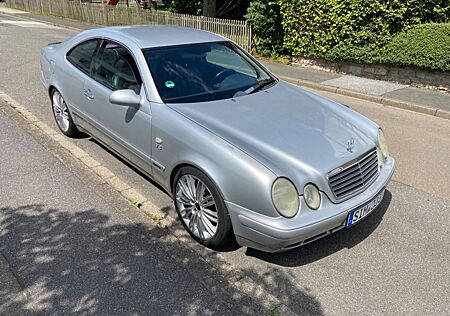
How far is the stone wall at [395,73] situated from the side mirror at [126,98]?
706 centimetres

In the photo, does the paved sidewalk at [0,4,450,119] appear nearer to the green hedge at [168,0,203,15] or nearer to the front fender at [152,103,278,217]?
the front fender at [152,103,278,217]

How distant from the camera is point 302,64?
10.5 metres

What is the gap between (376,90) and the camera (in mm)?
7996

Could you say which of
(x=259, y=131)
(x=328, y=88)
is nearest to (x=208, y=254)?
(x=259, y=131)

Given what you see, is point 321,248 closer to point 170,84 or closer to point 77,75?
point 170,84

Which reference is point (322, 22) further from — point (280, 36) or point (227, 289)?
point (227, 289)

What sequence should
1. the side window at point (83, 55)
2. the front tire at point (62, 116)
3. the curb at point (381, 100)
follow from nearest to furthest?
the side window at point (83, 55) → the front tire at point (62, 116) → the curb at point (381, 100)

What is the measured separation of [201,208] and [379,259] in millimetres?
1428

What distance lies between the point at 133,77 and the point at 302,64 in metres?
7.79

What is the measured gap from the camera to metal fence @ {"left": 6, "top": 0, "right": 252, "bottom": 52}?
1210cm

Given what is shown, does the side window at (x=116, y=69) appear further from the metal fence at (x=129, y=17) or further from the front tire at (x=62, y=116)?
the metal fence at (x=129, y=17)

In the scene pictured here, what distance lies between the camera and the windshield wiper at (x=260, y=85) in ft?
12.0

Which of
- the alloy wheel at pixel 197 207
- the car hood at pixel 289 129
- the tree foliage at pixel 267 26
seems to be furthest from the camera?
the tree foliage at pixel 267 26

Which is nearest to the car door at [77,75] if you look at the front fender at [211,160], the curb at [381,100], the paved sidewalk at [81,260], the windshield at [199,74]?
the paved sidewalk at [81,260]
